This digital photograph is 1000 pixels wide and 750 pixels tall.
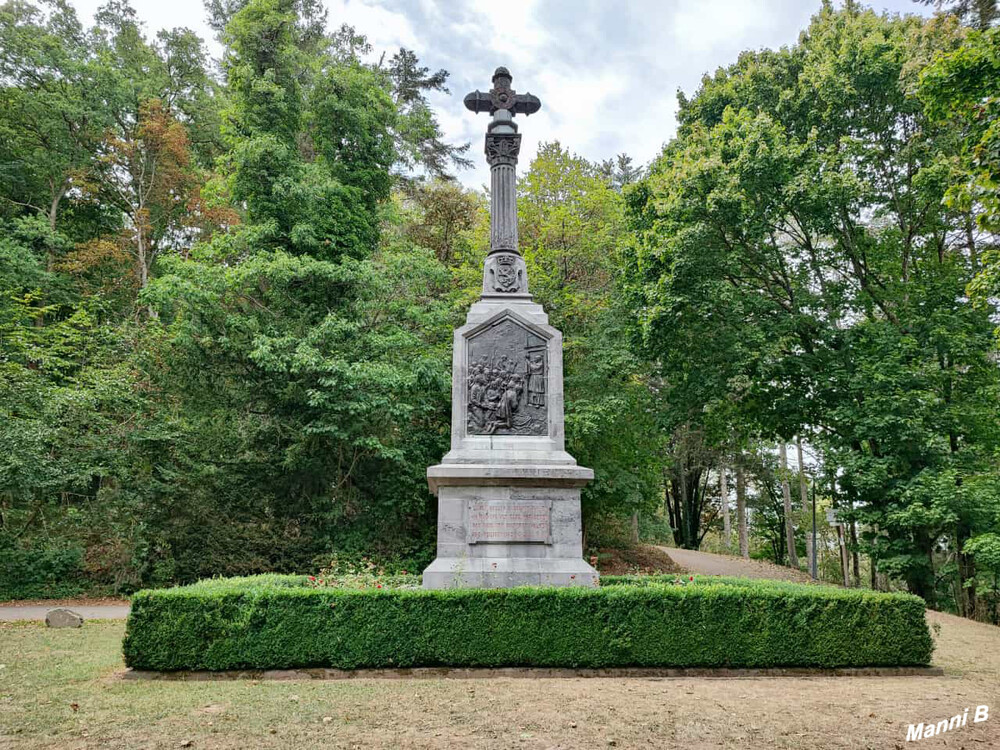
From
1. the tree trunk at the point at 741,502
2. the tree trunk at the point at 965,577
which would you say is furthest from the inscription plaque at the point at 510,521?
the tree trunk at the point at 741,502

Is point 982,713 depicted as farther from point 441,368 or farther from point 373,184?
point 373,184

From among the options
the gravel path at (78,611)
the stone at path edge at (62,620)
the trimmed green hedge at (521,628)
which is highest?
the trimmed green hedge at (521,628)

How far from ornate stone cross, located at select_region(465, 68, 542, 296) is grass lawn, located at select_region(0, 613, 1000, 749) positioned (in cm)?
697

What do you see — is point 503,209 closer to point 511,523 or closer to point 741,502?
point 511,523

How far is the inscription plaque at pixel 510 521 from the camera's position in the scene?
393 inches

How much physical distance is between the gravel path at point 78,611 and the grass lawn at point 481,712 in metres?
5.72

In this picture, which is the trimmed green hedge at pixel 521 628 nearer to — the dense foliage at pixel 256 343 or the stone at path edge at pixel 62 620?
the stone at path edge at pixel 62 620

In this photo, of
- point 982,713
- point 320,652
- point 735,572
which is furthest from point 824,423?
point 320,652

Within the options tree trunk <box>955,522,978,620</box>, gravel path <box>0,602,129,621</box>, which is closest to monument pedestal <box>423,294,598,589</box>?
gravel path <box>0,602,129,621</box>

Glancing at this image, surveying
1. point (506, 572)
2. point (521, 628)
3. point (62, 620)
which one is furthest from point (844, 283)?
point (62, 620)

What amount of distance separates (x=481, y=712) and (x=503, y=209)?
28.6 feet

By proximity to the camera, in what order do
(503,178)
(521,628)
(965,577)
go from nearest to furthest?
(521,628), (503,178), (965,577)

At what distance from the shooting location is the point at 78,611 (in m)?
13.6

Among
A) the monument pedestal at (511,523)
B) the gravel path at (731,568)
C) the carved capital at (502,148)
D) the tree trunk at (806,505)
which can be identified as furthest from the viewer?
the tree trunk at (806,505)
